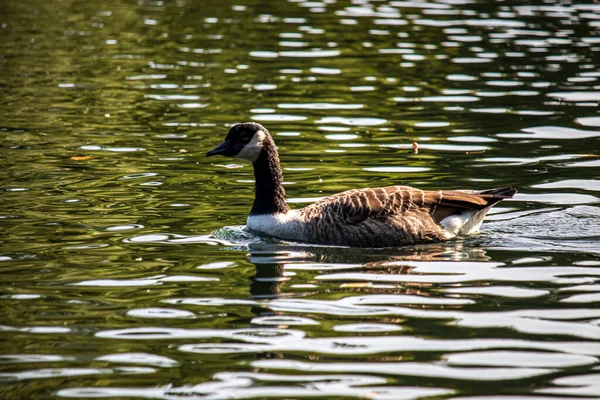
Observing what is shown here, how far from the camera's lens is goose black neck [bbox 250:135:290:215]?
1287 centimetres

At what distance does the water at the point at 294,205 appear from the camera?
326 inches

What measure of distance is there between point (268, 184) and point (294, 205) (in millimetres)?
1300

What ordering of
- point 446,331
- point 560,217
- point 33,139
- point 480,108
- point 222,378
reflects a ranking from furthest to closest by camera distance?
1. point 480,108
2. point 33,139
3. point 560,217
4. point 446,331
5. point 222,378

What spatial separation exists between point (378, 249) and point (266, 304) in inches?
107

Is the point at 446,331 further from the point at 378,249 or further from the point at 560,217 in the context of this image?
the point at 560,217

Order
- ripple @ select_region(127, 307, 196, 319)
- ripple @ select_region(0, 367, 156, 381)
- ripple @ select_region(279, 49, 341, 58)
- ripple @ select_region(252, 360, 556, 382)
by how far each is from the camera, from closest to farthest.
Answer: ripple @ select_region(252, 360, 556, 382) < ripple @ select_region(0, 367, 156, 381) < ripple @ select_region(127, 307, 196, 319) < ripple @ select_region(279, 49, 341, 58)

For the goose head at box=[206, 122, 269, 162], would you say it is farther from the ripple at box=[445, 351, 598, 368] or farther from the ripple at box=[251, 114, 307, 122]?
the ripple at box=[251, 114, 307, 122]

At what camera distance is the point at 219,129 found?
19000 millimetres

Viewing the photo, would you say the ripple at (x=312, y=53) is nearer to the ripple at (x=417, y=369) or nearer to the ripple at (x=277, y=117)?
the ripple at (x=277, y=117)

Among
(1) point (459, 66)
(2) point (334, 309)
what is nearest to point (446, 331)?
(2) point (334, 309)

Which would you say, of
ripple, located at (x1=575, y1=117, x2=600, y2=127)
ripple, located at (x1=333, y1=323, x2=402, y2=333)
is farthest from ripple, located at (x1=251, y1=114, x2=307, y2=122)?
ripple, located at (x1=333, y1=323, x2=402, y2=333)

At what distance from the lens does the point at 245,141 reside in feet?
43.1

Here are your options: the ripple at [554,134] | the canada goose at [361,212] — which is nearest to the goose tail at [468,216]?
the canada goose at [361,212]

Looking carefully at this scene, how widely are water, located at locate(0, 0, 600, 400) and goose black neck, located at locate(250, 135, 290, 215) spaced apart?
0.50 meters
